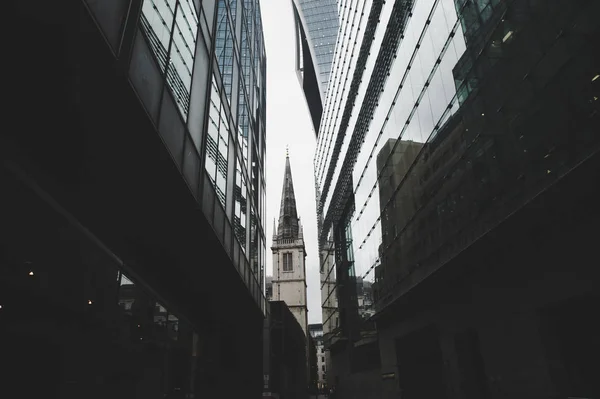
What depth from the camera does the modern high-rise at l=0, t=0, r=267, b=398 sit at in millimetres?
5941

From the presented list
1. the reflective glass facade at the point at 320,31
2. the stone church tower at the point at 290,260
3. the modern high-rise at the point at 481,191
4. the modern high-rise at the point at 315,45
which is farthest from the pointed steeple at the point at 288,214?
the modern high-rise at the point at 481,191

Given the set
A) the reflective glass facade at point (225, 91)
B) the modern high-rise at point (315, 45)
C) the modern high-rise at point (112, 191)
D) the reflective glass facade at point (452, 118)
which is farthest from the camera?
the modern high-rise at point (315, 45)

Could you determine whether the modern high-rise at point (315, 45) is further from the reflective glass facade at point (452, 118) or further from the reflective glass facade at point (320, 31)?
the reflective glass facade at point (452, 118)

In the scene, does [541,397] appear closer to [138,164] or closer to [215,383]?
[138,164]

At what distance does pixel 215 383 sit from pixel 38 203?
16.6 meters

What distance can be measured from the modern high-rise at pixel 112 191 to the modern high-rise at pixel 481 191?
7775 millimetres

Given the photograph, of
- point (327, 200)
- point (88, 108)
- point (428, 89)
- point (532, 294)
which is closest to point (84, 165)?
point (88, 108)

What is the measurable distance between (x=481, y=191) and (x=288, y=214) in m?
91.1

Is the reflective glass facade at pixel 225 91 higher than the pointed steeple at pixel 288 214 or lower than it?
lower

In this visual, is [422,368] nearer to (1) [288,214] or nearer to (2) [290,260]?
(2) [290,260]

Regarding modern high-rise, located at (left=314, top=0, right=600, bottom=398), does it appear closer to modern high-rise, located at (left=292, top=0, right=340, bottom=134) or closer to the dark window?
modern high-rise, located at (left=292, top=0, right=340, bottom=134)

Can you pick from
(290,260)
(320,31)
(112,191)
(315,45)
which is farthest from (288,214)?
(112,191)

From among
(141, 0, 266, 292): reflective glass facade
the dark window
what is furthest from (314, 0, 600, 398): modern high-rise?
the dark window

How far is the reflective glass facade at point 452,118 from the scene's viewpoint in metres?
8.80
